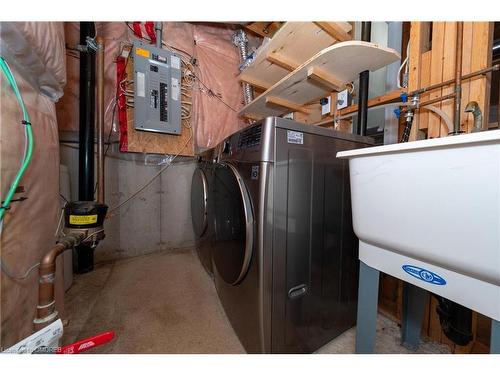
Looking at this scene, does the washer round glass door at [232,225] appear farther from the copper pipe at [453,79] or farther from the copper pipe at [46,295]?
the copper pipe at [453,79]

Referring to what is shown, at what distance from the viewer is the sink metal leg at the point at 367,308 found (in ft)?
2.42

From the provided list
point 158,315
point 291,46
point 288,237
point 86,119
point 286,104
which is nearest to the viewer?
point 288,237

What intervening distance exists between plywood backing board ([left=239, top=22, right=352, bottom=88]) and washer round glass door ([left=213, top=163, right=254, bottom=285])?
0.94 m

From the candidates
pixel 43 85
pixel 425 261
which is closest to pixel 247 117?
pixel 43 85

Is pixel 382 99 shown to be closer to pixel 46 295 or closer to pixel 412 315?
pixel 412 315

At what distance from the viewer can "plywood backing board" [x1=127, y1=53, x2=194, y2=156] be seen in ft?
6.20

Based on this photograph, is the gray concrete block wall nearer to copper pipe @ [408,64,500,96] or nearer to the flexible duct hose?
the flexible duct hose

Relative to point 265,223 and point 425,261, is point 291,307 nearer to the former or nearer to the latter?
point 265,223

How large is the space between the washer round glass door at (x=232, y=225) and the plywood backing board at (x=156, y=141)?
1060 millimetres

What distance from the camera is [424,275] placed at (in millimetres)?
569

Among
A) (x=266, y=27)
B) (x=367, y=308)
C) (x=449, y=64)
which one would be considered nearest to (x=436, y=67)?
(x=449, y=64)

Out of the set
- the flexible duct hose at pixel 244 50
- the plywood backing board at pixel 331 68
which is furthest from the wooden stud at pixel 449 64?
the flexible duct hose at pixel 244 50

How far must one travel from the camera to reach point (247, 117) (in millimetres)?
A: 2426

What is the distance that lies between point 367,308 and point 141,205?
80.1 inches
